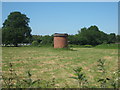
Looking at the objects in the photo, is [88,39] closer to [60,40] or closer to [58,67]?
[60,40]

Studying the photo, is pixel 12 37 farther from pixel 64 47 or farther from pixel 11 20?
pixel 64 47

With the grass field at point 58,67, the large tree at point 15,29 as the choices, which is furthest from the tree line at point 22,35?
the grass field at point 58,67

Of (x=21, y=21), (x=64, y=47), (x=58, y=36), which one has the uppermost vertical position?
(x=21, y=21)

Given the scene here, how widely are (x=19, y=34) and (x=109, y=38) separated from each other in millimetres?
35104

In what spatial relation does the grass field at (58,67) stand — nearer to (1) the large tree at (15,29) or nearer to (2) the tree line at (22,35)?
(2) the tree line at (22,35)

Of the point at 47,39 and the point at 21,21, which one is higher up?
the point at 21,21

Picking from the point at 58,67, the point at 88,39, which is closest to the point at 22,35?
the point at 88,39

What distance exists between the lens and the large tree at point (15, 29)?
35.7 metres

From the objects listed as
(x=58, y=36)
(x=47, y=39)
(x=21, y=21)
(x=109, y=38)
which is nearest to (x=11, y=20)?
(x=21, y=21)

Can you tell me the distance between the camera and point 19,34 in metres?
37.4

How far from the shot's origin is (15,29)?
125 ft

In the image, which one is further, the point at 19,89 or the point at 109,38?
the point at 109,38

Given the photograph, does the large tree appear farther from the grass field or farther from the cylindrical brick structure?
the grass field

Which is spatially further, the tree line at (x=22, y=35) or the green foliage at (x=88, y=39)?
the green foliage at (x=88, y=39)
